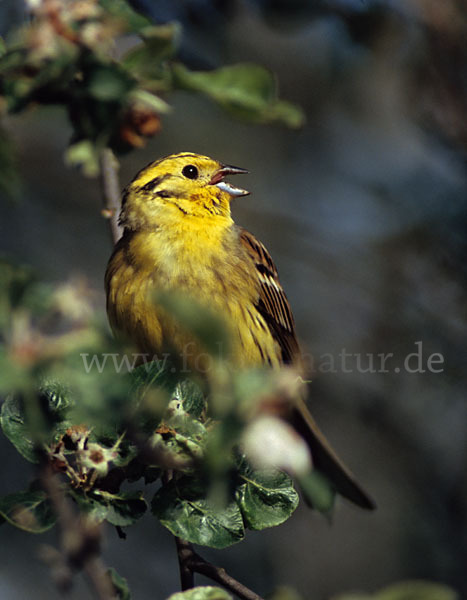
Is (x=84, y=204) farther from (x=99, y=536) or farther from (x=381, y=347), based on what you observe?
(x=99, y=536)

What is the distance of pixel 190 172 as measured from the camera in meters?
3.85

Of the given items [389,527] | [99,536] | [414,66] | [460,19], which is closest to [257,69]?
[99,536]

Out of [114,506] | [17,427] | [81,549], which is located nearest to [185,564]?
[114,506]

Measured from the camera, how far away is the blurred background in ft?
18.9

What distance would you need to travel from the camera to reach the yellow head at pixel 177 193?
3.73 m

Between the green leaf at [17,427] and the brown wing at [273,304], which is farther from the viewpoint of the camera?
the brown wing at [273,304]

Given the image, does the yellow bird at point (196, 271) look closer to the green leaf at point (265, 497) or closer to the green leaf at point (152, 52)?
the green leaf at point (265, 497)

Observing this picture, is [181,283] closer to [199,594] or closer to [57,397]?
[57,397]

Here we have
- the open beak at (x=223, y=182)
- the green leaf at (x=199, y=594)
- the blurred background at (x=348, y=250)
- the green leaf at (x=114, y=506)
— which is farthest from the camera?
the blurred background at (x=348, y=250)

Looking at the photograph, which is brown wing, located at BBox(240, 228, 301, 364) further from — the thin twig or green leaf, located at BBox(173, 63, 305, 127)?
green leaf, located at BBox(173, 63, 305, 127)

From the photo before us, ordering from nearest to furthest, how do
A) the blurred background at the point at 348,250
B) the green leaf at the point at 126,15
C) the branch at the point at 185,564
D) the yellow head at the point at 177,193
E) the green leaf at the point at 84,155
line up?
the green leaf at the point at 84,155 → the green leaf at the point at 126,15 → the branch at the point at 185,564 → the yellow head at the point at 177,193 → the blurred background at the point at 348,250

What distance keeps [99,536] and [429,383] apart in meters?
5.29

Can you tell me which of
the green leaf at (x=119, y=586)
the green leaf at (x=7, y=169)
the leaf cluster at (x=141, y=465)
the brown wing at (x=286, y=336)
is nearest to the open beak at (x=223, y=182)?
the brown wing at (x=286, y=336)

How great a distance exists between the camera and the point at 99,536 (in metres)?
1.30
